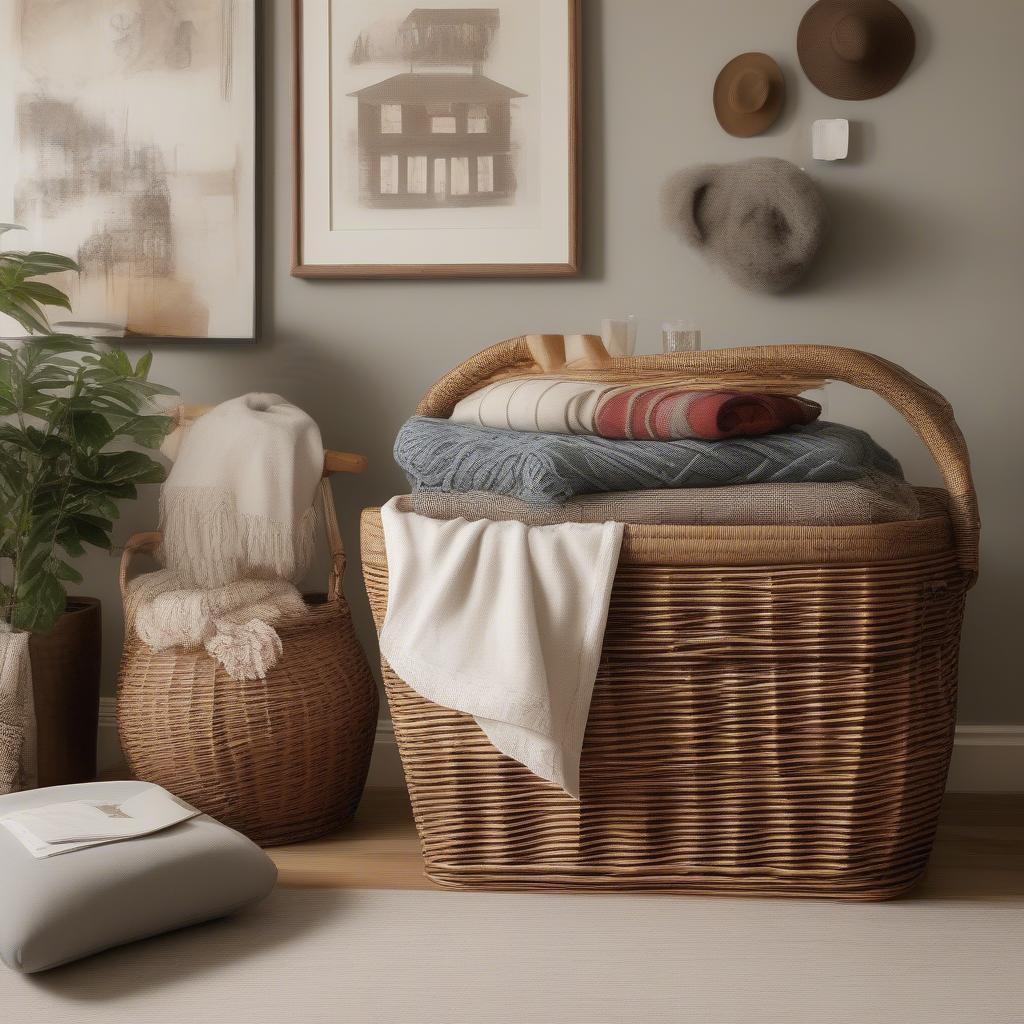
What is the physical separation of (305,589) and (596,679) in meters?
0.90

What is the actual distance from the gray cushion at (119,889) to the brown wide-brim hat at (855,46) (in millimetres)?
1667

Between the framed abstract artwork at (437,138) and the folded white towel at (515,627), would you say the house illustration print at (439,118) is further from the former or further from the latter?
A: the folded white towel at (515,627)

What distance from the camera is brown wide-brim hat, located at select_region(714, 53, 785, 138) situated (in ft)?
6.44

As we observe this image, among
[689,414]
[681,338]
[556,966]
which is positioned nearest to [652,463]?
[689,414]

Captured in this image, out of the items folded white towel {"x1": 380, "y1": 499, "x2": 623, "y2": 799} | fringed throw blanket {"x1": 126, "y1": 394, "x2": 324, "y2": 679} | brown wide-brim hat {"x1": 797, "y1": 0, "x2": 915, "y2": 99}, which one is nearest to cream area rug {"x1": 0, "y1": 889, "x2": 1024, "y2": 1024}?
folded white towel {"x1": 380, "y1": 499, "x2": 623, "y2": 799}

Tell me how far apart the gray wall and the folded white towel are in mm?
785

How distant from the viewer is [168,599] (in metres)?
1.73

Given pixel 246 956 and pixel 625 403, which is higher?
pixel 625 403

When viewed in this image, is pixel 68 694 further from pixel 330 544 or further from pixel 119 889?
pixel 119 889

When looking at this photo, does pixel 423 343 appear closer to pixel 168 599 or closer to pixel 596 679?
pixel 168 599

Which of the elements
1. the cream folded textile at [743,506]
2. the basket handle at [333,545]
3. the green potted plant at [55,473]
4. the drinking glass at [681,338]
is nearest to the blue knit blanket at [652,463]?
the cream folded textile at [743,506]

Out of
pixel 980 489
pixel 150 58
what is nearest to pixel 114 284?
pixel 150 58

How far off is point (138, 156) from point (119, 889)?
1.44 metres

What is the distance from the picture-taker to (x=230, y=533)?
176 cm
